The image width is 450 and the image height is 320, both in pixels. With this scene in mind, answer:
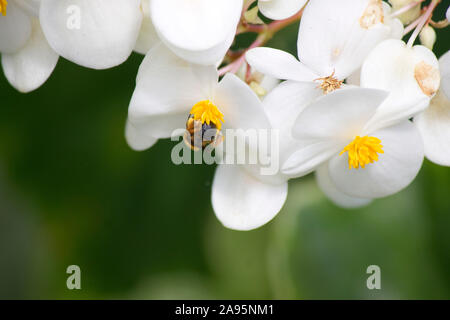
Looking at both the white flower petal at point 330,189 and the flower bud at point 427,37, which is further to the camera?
the white flower petal at point 330,189

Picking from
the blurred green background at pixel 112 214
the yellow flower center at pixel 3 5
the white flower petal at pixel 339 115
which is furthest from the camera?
the blurred green background at pixel 112 214

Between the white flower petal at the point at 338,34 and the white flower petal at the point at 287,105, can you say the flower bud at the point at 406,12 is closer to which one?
the white flower petal at the point at 338,34

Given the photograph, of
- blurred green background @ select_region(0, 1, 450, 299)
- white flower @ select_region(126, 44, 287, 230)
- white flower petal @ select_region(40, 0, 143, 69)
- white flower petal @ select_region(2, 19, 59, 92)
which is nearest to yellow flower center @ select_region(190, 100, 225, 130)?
white flower @ select_region(126, 44, 287, 230)

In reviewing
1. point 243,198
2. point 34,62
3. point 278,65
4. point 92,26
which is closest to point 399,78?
point 278,65

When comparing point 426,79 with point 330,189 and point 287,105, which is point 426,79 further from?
point 330,189

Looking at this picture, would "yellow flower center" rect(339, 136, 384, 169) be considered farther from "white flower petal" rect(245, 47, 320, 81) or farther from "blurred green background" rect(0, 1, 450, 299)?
"blurred green background" rect(0, 1, 450, 299)

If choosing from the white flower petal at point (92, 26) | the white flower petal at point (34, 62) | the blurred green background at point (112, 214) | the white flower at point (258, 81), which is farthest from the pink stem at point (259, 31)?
the blurred green background at point (112, 214)

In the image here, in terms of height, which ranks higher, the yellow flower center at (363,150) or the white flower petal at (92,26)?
the white flower petal at (92,26)
